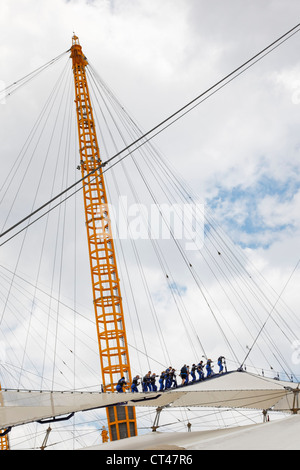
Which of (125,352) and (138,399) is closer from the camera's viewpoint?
(138,399)

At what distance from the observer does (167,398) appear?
2100 cm

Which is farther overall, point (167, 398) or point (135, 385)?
point (135, 385)

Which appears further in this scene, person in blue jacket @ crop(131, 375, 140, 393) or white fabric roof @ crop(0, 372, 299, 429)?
person in blue jacket @ crop(131, 375, 140, 393)

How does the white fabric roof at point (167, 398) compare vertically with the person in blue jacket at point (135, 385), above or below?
below

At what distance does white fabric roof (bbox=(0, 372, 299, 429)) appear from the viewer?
15016 mm

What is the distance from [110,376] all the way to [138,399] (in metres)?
17.5

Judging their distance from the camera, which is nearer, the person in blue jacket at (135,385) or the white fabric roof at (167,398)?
the white fabric roof at (167,398)

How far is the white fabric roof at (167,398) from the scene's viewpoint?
49.3ft
